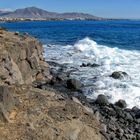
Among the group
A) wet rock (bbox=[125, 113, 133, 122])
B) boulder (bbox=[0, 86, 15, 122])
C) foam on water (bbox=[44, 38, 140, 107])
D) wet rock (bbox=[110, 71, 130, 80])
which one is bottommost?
foam on water (bbox=[44, 38, 140, 107])

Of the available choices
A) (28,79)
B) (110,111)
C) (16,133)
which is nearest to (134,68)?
(28,79)

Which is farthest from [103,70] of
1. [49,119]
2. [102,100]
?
[49,119]

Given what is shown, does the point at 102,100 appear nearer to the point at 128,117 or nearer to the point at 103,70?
the point at 128,117

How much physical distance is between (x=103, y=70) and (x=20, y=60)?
8701 millimetres

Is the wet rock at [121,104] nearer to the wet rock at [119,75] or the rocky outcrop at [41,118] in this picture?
the wet rock at [119,75]

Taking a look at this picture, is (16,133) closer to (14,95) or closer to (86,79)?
(14,95)

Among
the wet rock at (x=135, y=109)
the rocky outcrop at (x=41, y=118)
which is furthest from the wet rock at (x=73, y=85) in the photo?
the rocky outcrop at (x=41, y=118)

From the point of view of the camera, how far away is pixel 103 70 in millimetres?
33125

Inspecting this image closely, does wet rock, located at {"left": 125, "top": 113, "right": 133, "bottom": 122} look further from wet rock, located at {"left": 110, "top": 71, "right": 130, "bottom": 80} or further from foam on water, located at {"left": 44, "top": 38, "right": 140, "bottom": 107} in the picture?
wet rock, located at {"left": 110, "top": 71, "right": 130, "bottom": 80}

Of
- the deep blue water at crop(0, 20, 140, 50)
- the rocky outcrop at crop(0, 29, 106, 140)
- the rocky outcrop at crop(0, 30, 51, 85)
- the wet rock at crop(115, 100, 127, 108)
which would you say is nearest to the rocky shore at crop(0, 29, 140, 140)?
the rocky outcrop at crop(0, 29, 106, 140)

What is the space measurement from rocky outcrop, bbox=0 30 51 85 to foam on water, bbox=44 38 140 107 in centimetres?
319

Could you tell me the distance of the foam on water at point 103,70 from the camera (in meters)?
25.4

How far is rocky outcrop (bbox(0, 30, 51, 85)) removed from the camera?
23312mm

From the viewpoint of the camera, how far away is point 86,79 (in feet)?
96.7
